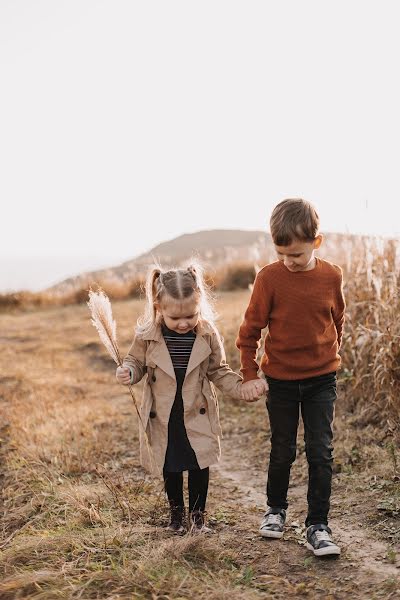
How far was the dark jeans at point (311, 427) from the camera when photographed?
3.37m

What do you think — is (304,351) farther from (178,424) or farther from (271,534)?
(271,534)

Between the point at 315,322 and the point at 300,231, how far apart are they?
19.2 inches

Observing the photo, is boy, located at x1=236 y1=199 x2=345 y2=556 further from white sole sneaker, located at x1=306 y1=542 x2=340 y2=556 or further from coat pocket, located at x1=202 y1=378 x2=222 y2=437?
coat pocket, located at x1=202 y1=378 x2=222 y2=437

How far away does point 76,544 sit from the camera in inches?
122

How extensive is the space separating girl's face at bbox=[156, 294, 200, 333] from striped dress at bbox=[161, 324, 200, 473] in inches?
3.9

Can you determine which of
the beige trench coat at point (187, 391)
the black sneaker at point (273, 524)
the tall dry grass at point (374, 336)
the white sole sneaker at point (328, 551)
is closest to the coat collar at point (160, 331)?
the beige trench coat at point (187, 391)

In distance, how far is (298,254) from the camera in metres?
3.22

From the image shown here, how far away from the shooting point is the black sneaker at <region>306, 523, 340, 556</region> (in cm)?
320

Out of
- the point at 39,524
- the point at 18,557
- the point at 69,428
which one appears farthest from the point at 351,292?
the point at 18,557

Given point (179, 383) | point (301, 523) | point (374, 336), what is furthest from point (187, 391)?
point (374, 336)

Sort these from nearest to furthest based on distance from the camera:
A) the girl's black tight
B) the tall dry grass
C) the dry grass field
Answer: the dry grass field
the girl's black tight
the tall dry grass

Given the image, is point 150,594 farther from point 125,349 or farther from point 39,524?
point 125,349

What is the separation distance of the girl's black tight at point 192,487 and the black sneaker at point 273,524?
12.9 inches

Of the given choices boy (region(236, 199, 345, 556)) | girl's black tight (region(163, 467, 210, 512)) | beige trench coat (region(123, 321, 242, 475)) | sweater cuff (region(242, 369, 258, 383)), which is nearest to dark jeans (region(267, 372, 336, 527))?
boy (region(236, 199, 345, 556))
